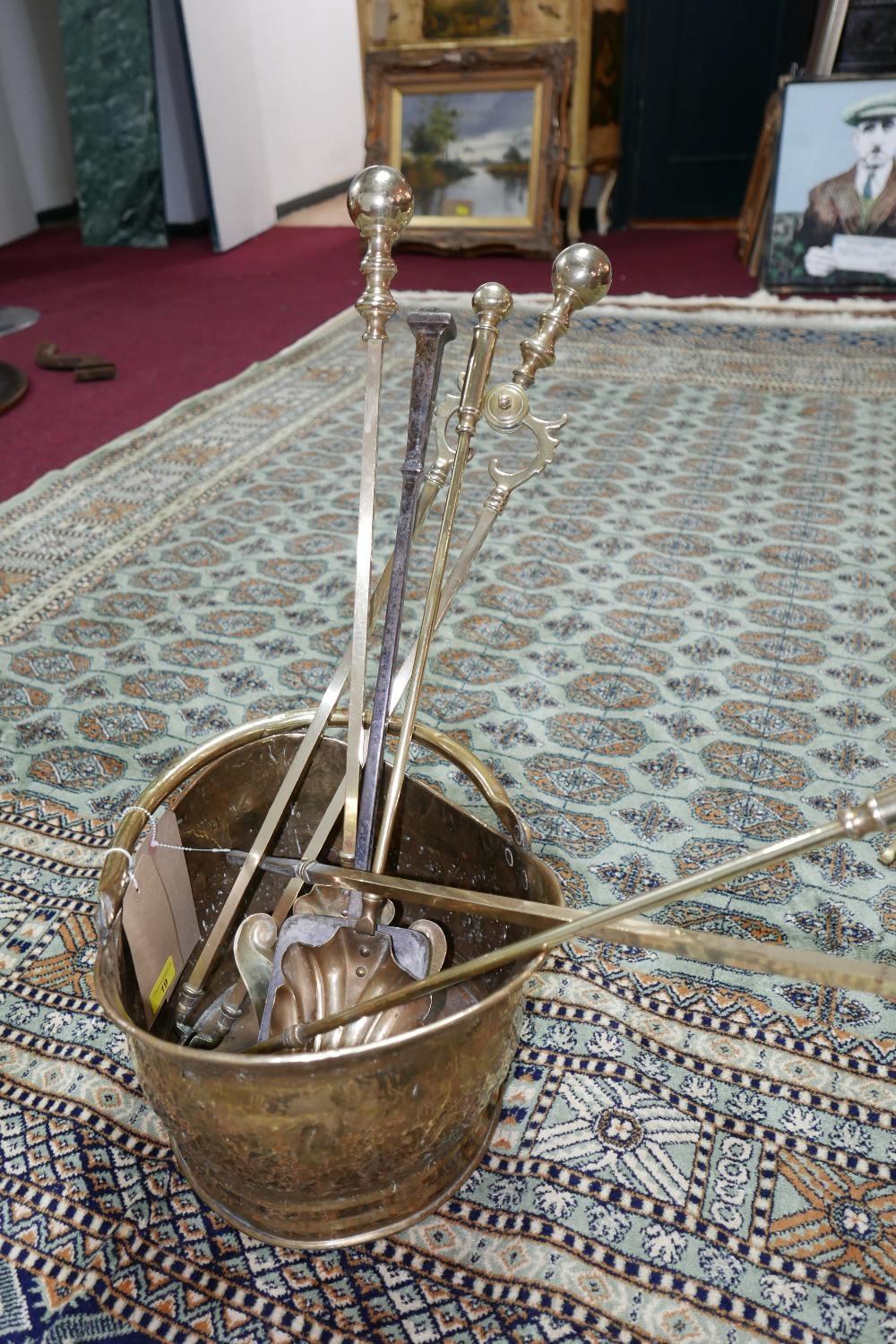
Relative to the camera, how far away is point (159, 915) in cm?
80

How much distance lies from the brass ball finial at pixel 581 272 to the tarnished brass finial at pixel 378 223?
13 cm

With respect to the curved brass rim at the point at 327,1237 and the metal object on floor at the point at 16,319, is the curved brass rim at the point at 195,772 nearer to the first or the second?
the curved brass rim at the point at 327,1237

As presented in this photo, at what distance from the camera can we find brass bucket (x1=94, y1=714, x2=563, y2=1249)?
24.2 inches

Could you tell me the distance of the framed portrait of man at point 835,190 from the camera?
9.89 ft

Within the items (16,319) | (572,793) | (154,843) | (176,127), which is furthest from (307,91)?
(154,843)

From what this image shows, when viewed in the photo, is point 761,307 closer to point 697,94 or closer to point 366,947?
point 697,94

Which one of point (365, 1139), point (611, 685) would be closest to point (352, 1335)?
point (365, 1139)

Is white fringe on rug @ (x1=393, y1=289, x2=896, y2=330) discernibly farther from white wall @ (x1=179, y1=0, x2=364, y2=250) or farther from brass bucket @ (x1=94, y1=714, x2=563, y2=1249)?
brass bucket @ (x1=94, y1=714, x2=563, y2=1249)

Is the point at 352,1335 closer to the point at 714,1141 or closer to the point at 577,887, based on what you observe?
the point at 714,1141

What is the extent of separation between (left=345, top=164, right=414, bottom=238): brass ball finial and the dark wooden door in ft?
12.4

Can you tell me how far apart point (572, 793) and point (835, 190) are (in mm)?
2597

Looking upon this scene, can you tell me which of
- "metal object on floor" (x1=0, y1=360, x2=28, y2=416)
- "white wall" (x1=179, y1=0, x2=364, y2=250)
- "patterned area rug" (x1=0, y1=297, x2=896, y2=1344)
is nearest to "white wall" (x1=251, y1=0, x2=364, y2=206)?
"white wall" (x1=179, y1=0, x2=364, y2=250)

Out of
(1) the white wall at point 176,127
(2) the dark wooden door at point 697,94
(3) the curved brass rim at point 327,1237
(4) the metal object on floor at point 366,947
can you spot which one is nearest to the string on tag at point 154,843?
(4) the metal object on floor at point 366,947

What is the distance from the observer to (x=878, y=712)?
1.37m
